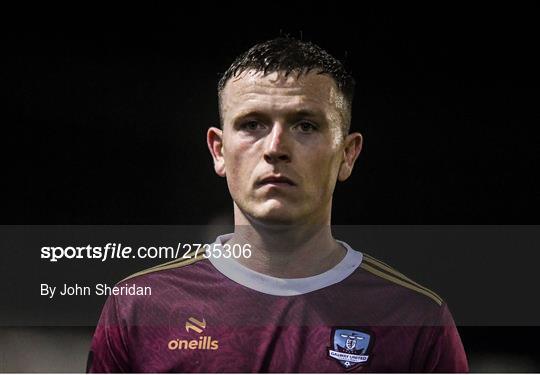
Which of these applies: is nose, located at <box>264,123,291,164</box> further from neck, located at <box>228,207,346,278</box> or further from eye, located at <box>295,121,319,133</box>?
neck, located at <box>228,207,346,278</box>

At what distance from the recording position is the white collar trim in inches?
139

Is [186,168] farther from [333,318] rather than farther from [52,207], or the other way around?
[333,318]

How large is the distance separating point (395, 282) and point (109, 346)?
3.90ft

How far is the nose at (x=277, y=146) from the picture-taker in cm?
339

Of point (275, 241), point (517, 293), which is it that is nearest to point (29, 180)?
point (275, 241)

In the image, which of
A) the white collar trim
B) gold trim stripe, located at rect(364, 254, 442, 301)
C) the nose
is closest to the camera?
the nose

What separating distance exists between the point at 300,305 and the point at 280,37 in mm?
1113

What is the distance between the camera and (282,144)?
3395 millimetres

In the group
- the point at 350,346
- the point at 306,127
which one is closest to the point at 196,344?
the point at 350,346

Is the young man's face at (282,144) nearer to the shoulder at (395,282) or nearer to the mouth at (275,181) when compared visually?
the mouth at (275,181)

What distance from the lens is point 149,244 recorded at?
146 inches

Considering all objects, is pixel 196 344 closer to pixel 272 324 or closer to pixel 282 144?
pixel 272 324

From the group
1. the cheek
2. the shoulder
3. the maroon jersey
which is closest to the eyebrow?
the cheek

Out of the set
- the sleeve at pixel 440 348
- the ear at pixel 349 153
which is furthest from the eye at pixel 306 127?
the sleeve at pixel 440 348
